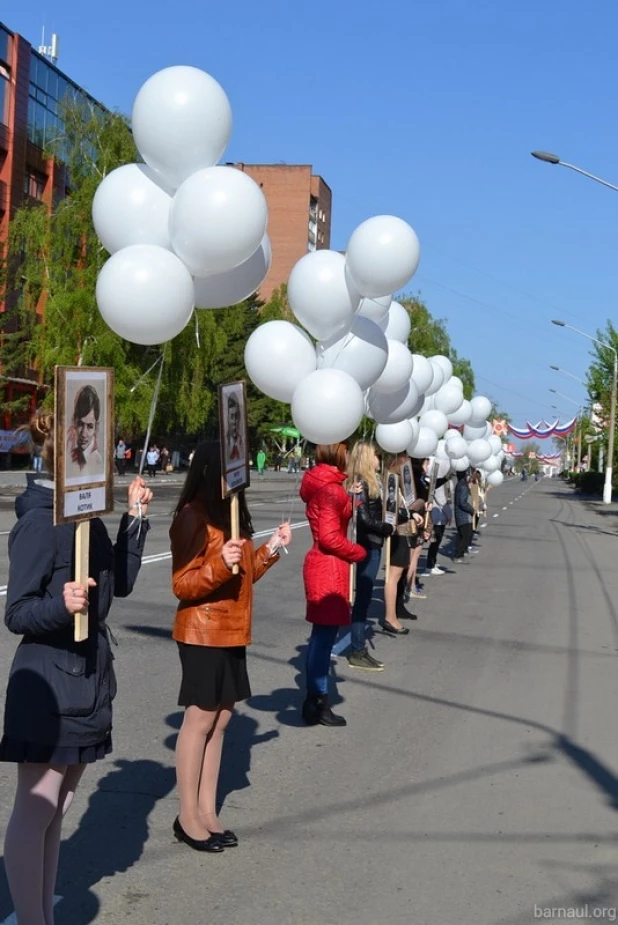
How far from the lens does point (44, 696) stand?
3.58 metres

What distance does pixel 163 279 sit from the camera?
498 cm

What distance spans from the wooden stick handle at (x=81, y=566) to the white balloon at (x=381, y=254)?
4.12 metres

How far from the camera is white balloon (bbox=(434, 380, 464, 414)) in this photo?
1543 cm

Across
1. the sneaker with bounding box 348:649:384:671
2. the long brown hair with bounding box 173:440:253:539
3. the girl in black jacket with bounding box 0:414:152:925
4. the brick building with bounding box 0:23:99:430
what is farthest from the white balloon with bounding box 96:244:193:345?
the brick building with bounding box 0:23:99:430

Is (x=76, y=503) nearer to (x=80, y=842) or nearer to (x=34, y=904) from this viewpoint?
(x=34, y=904)

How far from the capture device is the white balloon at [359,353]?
753cm

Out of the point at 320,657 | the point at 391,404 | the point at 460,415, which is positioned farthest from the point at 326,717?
the point at 460,415

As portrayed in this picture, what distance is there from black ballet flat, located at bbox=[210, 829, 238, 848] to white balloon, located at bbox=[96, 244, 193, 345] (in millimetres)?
2184

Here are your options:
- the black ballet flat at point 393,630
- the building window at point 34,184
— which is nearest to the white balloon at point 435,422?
the black ballet flat at point 393,630

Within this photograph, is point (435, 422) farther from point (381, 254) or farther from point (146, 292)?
point (146, 292)

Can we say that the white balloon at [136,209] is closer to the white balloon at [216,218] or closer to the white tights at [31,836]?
the white balloon at [216,218]

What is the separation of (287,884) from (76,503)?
187cm

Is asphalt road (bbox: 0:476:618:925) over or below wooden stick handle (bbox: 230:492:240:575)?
below

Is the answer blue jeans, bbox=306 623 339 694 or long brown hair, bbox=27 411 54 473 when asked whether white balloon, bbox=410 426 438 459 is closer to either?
blue jeans, bbox=306 623 339 694
